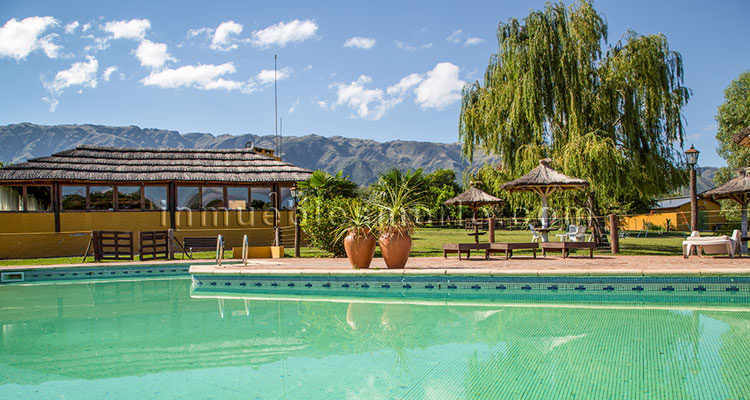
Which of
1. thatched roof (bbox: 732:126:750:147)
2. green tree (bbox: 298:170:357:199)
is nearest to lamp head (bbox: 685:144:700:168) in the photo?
thatched roof (bbox: 732:126:750:147)

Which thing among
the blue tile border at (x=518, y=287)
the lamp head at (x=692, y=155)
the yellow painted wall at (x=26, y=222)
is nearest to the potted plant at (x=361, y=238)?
the blue tile border at (x=518, y=287)

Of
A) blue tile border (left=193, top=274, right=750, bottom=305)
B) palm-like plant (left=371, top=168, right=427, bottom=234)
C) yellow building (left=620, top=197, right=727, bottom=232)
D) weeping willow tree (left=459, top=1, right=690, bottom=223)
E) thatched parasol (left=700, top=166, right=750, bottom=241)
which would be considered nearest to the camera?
blue tile border (left=193, top=274, right=750, bottom=305)

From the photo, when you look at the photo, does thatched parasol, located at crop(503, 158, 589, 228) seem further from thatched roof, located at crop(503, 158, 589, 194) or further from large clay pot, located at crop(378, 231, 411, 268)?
large clay pot, located at crop(378, 231, 411, 268)

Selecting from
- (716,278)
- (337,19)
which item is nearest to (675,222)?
(337,19)

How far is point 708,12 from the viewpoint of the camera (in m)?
18.0

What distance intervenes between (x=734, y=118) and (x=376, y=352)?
30899mm

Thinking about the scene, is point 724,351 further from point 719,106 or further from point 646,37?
point 719,106

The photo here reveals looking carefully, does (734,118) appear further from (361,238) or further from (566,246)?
(361,238)

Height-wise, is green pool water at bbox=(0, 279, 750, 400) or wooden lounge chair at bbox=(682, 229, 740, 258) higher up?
wooden lounge chair at bbox=(682, 229, 740, 258)

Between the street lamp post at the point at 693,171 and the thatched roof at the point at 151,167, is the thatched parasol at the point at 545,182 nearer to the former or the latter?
the street lamp post at the point at 693,171

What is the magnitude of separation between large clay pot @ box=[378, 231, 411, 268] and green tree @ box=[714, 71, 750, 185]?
1010 inches

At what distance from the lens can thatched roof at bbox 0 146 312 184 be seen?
16344mm

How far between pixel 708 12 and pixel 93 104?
202 feet

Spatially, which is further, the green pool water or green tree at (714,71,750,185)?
green tree at (714,71,750,185)
